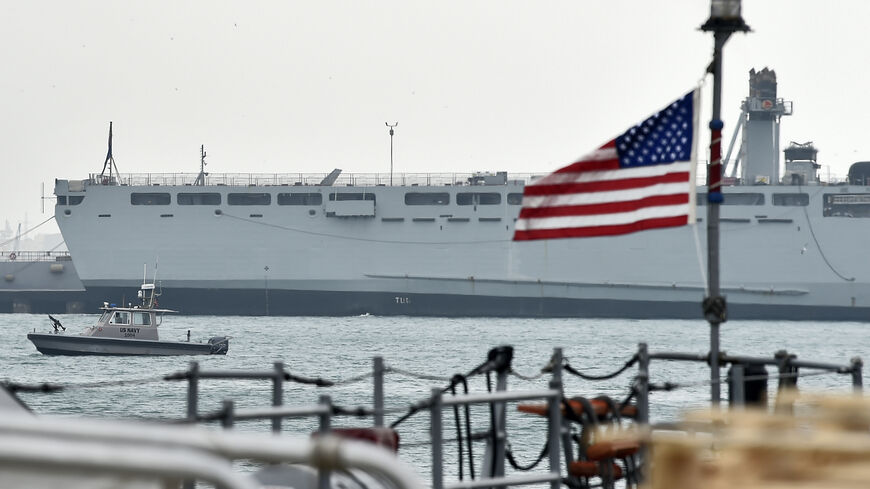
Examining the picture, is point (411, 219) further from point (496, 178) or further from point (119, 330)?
point (119, 330)

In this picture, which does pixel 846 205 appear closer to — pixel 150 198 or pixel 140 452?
pixel 150 198

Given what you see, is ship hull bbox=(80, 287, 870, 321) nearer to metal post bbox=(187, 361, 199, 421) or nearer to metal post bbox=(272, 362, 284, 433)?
metal post bbox=(272, 362, 284, 433)

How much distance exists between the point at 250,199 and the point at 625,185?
67.3 meters

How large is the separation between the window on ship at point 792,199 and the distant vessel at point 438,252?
0.11 metres

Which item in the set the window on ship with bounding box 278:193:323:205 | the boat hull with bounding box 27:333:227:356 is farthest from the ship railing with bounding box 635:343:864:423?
the window on ship with bounding box 278:193:323:205

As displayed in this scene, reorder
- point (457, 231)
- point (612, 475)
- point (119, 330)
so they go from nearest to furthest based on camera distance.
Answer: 1. point (612, 475)
2. point (119, 330)
3. point (457, 231)

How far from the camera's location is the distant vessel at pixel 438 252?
73.7 m

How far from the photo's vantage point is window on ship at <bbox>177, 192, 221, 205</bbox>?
75125 millimetres

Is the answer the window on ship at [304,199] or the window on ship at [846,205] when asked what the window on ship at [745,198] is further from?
the window on ship at [304,199]

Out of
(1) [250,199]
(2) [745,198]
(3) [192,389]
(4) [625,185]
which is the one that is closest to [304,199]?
(1) [250,199]

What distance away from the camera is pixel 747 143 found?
284ft

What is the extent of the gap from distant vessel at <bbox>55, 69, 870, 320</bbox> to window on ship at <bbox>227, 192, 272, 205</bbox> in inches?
2.2

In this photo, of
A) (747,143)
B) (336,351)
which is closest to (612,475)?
(336,351)

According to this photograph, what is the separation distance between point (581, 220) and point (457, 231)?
64.6m
